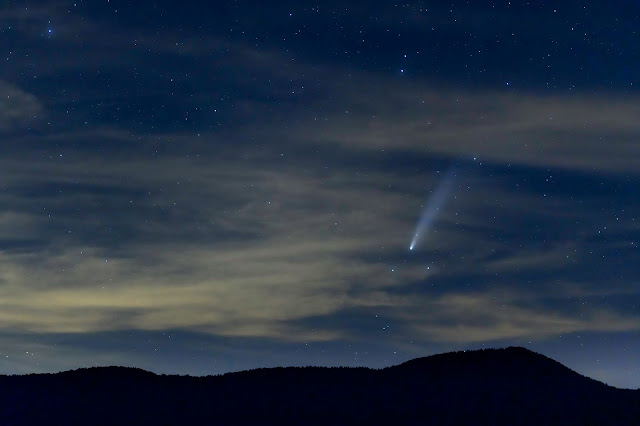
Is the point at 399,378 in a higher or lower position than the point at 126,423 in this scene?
higher

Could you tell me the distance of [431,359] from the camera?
54219 mm

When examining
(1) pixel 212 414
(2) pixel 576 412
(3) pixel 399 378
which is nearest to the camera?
(2) pixel 576 412

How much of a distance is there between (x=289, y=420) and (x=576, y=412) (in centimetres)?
1514

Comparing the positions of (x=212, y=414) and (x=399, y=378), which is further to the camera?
(x=399, y=378)

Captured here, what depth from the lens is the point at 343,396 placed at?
49250mm

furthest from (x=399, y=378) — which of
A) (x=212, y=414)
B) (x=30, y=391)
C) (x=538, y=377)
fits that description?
(x=30, y=391)

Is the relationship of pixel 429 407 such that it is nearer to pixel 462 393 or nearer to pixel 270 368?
pixel 462 393

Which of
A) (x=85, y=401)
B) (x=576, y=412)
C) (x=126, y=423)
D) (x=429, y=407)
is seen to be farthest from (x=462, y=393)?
(x=85, y=401)

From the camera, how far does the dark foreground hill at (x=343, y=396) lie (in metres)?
45.8

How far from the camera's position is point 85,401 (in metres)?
53.1

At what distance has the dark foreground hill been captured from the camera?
4575cm

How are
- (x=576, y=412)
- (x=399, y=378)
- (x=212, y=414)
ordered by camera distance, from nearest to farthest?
(x=576, y=412)
(x=212, y=414)
(x=399, y=378)

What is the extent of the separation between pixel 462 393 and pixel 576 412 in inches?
255

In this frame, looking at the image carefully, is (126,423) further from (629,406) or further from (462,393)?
(629,406)
